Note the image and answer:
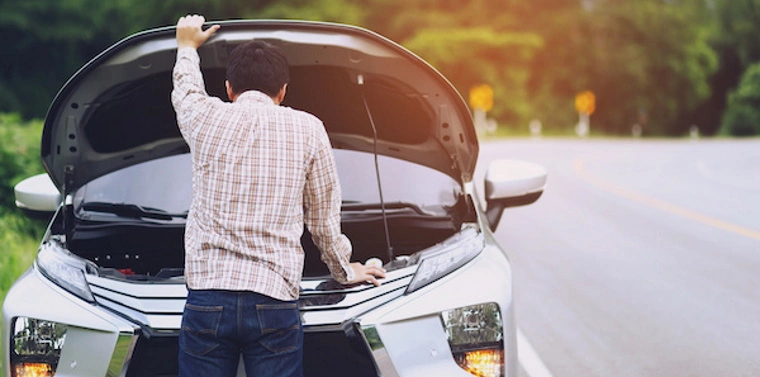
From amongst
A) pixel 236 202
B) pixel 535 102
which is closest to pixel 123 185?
pixel 236 202

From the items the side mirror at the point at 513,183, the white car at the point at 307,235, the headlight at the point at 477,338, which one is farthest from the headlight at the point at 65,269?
the side mirror at the point at 513,183

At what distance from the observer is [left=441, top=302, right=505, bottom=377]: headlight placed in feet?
10.5

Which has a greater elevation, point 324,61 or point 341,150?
point 324,61

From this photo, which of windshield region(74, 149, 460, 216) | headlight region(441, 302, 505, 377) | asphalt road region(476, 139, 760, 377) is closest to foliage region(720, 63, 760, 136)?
asphalt road region(476, 139, 760, 377)

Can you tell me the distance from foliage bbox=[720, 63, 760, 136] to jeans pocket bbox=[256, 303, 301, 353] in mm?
82357

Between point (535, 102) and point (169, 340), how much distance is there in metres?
68.9

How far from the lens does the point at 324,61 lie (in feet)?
12.4

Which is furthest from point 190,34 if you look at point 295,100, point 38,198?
point 38,198

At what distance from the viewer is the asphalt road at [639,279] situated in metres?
5.86

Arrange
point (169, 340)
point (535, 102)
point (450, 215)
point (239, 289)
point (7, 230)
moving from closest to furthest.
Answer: point (239, 289) < point (169, 340) < point (450, 215) < point (7, 230) < point (535, 102)

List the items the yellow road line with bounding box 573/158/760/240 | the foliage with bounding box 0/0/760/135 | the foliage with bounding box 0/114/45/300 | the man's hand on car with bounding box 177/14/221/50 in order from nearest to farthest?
the man's hand on car with bounding box 177/14/221/50, the foliage with bounding box 0/114/45/300, the yellow road line with bounding box 573/158/760/240, the foliage with bounding box 0/0/760/135

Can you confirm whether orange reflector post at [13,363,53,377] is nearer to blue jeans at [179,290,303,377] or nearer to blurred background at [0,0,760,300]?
blue jeans at [179,290,303,377]

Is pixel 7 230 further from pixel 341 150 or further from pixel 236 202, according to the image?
pixel 236 202

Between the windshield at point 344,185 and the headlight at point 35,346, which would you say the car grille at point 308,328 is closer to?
the headlight at point 35,346
